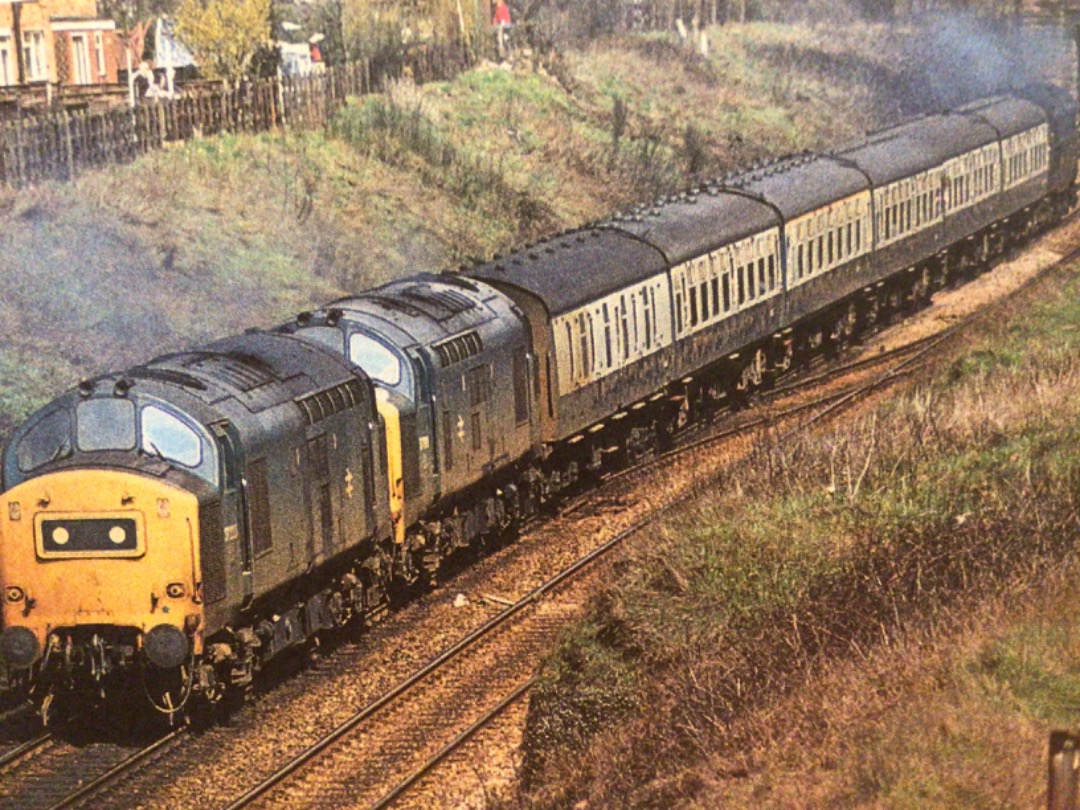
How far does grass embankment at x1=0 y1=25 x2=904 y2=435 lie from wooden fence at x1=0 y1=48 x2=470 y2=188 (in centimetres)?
44

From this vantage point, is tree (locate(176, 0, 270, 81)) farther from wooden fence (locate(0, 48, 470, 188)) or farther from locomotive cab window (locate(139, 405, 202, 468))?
locomotive cab window (locate(139, 405, 202, 468))

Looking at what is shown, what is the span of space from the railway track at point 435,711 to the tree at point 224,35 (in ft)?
89.0

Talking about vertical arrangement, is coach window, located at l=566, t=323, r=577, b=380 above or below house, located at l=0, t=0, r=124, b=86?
below

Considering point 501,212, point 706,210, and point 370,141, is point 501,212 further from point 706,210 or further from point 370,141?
point 706,210

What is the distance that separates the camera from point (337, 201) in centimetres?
3922

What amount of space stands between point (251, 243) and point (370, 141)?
338 inches

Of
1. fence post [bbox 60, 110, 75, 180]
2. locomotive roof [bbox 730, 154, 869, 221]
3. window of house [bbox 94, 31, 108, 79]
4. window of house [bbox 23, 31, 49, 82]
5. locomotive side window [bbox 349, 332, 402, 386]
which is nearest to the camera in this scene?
locomotive side window [bbox 349, 332, 402, 386]

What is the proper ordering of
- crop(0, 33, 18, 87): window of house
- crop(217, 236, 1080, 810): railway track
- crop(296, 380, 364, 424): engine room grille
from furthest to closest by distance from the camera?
crop(0, 33, 18, 87): window of house
crop(296, 380, 364, 424): engine room grille
crop(217, 236, 1080, 810): railway track

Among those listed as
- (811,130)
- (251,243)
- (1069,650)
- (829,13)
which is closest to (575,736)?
(1069,650)

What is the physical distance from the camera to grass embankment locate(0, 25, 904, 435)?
29.8 meters

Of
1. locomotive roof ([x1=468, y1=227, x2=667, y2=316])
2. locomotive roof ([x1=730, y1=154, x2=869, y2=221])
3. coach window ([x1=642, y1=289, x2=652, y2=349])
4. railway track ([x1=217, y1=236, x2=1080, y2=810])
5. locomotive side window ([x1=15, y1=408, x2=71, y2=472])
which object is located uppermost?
locomotive side window ([x1=15, y1=408, x2=71, y2=472])

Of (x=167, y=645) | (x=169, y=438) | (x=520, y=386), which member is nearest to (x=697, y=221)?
(x=520, y=386)

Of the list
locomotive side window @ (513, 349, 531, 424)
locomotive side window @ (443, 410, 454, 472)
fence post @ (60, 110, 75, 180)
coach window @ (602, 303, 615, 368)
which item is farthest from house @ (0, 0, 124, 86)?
locomotive side window @ (443, 410, 454, 472)

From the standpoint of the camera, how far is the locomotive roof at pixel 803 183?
32.0m
